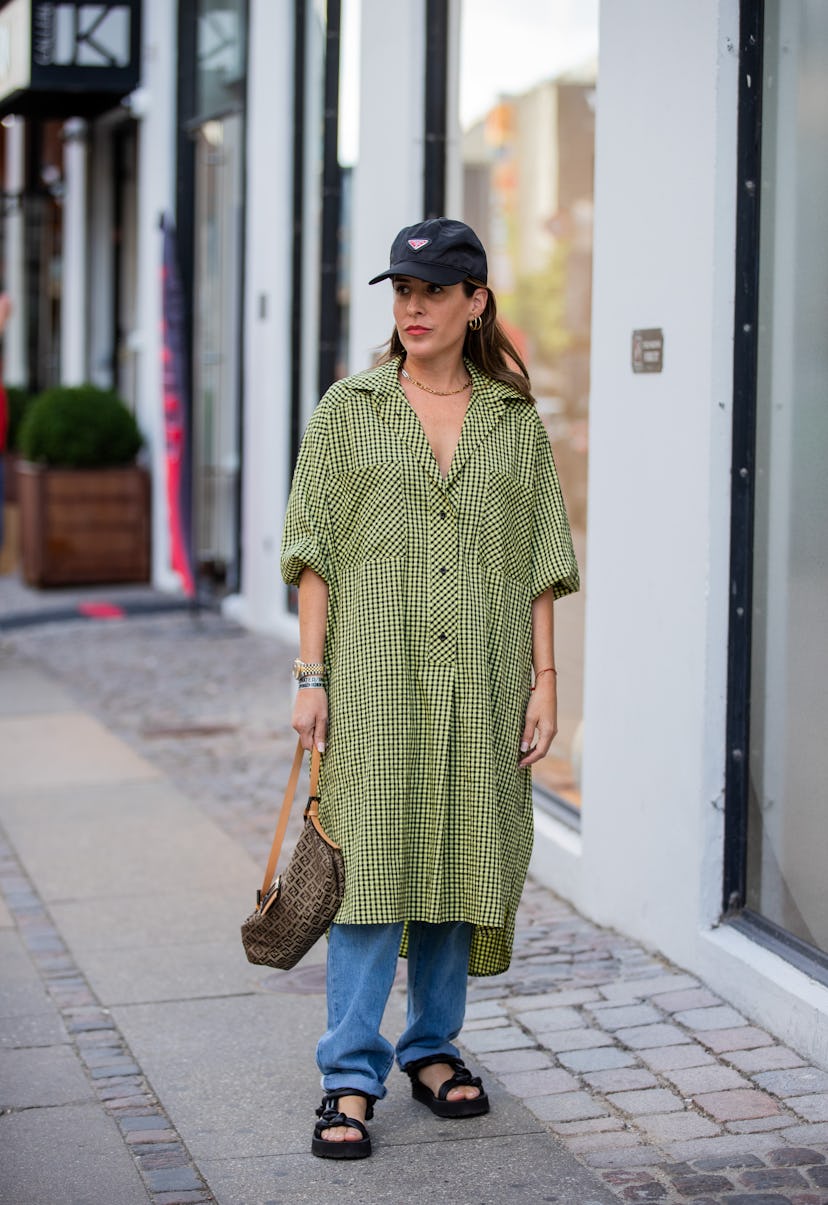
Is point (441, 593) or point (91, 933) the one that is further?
point (91, 933)

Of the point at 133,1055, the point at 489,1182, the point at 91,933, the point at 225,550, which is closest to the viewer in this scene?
the point at 489,1182

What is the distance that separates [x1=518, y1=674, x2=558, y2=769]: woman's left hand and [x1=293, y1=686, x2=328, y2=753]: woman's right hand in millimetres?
435

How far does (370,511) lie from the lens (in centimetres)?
383

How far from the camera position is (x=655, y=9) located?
16.3 ft

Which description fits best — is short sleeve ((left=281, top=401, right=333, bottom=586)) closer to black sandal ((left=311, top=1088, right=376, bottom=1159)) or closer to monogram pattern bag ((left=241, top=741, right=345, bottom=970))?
monogram pattern bag ((left=241, top=741, right=345, bottom=970))

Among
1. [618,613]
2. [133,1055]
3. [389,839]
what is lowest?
[133,1055]

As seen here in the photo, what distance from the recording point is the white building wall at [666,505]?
186 inches

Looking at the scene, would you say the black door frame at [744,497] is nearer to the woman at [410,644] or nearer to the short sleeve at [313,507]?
the woman at [410,644]

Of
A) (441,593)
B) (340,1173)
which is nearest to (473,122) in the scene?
(441,593)

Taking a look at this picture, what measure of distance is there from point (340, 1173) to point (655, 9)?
10.2 ft

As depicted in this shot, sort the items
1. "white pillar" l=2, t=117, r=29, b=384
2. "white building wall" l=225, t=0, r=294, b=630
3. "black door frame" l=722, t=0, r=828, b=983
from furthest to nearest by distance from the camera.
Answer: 1. "white pillar" l=2, t=117, r=29, b=384
2. "white building wall" l=225, t=0, r=294, b=630
3. "black door frame" l=722, t=0, r=828, b=983

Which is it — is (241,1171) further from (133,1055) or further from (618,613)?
(618,613)

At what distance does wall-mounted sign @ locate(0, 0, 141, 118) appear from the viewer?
12914 millimetres

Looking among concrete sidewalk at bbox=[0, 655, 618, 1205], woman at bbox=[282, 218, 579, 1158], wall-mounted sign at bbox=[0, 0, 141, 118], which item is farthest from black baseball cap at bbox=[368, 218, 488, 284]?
wall-mounted sign at bbox=[0, 0, 141, 118]
